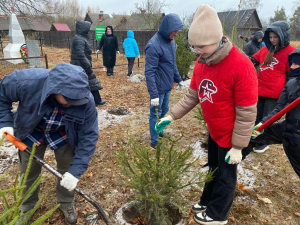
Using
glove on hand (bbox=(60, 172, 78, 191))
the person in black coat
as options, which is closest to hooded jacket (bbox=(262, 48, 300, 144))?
glove on hand (bbox=(60, 172, 78, 191))

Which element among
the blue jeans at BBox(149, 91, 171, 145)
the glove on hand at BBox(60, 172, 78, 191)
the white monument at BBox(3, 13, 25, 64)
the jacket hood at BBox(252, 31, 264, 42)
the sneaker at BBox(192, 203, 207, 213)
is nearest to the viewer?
the glove on hand at BBox(60, 172, 78, 191)

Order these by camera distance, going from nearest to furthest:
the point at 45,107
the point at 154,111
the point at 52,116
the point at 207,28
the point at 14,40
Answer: the point at 207,28
the point at 45,107
the point at 52,116
the point at 154,111
the point at 14,40

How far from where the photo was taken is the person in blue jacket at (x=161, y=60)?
324 centimetres

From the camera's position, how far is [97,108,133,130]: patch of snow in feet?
16.0

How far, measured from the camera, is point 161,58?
3439mm

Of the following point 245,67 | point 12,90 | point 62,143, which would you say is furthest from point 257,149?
point 12,90

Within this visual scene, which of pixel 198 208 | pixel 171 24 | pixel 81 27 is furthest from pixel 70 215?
pixel 81 27

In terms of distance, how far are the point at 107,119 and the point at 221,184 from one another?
11.7 ft

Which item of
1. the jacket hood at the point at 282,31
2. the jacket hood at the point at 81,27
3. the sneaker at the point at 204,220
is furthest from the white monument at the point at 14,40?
the sneaker at the point at 204,220

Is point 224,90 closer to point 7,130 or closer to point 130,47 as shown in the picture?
point 7,130

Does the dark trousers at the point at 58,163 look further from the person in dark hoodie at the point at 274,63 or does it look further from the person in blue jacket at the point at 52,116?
the person in dark hoodie at the point at 274,63

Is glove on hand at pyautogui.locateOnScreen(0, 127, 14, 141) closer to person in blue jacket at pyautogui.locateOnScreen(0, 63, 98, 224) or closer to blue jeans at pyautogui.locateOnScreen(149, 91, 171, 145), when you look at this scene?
person in blue jacket at pyautogui.locateOnScreen(0, 63, 98, 224)

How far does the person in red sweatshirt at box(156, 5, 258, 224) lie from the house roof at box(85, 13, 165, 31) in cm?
1910

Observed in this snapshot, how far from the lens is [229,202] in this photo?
2084mm
